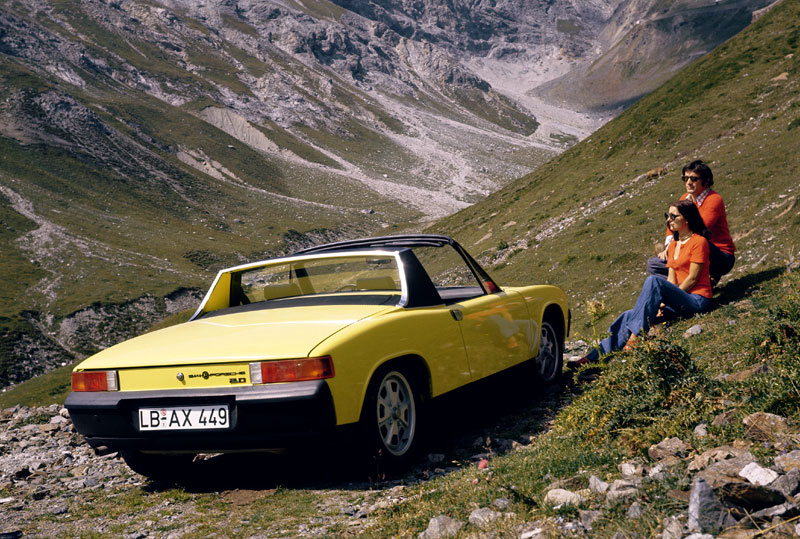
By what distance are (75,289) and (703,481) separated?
263 feet

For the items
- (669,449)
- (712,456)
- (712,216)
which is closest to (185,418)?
(669,449)

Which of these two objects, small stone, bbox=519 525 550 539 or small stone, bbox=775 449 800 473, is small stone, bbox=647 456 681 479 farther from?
small stone, bbox=519 525 550 539

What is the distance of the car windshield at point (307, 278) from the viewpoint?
244 inches

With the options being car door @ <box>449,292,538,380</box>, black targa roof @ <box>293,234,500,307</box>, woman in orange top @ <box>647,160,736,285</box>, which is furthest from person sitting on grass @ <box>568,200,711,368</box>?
black targa roof @ <box>293,234,500,307</box>

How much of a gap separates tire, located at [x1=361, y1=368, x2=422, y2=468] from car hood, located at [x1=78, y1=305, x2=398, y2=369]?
533mm

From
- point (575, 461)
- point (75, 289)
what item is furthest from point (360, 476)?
point (75, 289)

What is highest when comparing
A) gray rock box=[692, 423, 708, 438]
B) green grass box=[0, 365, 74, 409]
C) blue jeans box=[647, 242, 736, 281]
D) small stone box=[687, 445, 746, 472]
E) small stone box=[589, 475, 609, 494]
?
blue jeans box=[647, 242, 736, 281]

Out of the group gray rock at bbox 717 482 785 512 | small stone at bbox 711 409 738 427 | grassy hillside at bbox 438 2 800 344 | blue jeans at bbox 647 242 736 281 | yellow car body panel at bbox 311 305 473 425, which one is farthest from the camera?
grassy hillside at bbox 438 2 800 344

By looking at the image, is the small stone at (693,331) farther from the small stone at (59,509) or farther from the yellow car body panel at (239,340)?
the small stone at (59,509)

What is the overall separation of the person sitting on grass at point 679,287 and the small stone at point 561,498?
4.67 meters

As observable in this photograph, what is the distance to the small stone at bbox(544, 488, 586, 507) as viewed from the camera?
346cm

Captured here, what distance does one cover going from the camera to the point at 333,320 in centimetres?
505

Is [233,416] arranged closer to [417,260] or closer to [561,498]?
[417,260]

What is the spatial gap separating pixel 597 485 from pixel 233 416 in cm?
246
